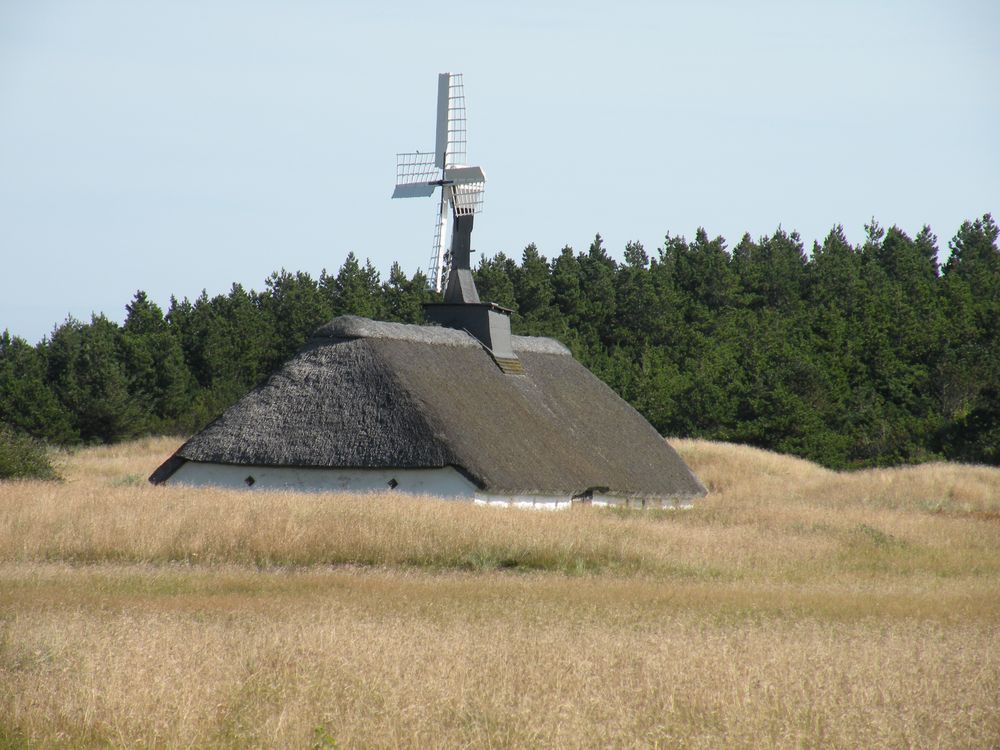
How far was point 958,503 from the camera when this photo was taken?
112ft

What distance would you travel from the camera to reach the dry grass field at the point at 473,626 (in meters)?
7.86

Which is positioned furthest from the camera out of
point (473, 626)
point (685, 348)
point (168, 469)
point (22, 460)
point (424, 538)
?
point (685, 348)

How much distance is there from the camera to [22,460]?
25.9 meters

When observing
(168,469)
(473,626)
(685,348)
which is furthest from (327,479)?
(685,348)

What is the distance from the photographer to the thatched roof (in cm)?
2555

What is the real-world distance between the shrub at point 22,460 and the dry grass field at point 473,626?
6.25 m

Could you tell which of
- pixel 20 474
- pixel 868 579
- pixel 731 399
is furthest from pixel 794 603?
pixel 731 399

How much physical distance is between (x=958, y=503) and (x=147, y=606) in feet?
88.5

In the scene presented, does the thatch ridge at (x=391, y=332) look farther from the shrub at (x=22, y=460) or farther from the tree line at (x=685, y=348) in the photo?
the tree line at (x=685, y=348)

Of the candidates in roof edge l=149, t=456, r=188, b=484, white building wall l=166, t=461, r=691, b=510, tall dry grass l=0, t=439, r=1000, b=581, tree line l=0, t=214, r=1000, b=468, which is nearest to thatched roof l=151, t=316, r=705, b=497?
roof edge l=149, t=456, r=188, b=484

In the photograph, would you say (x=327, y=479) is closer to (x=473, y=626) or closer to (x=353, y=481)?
(x=353, y=481)

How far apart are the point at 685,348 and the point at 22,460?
43925mm

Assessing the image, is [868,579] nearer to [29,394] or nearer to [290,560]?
[290,560]

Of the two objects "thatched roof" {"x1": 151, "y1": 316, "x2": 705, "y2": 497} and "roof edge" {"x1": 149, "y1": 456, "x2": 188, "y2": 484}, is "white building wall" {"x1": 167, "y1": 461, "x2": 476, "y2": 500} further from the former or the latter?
"thatched roof" {"x1": 151, "y1": 316, "x2": 705, "y2": 497}
